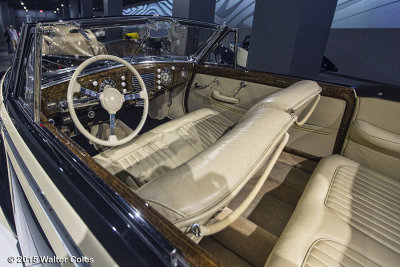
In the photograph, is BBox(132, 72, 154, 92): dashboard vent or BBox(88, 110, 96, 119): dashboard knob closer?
BBox(88, 110, 96, 119): dashboard knob

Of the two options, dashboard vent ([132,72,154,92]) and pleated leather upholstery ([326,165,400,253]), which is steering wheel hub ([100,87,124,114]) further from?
pleated leather upholstery ([326,165,400,253])

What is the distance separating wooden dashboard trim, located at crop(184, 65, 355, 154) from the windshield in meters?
0.31

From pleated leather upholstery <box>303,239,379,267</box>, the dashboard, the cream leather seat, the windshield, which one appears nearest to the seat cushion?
the cream leather seat

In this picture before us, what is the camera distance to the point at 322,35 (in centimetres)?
432

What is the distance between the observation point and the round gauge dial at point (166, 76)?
2.24 meters

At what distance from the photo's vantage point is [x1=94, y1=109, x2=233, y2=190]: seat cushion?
133 cm

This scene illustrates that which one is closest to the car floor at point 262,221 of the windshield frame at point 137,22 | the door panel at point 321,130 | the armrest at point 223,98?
the door panel at point 321,130

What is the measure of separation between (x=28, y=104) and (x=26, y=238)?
60 cm

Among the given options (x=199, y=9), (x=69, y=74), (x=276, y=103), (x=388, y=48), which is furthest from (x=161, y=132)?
(x=388, y=48)

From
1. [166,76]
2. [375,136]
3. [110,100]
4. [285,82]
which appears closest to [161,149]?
[110,100]

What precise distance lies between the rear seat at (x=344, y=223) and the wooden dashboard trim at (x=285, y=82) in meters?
0.42

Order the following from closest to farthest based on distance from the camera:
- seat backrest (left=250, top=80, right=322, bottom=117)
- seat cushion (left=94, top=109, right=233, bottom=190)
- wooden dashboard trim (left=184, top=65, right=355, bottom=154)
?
seat backrest (left=250, top=80, right=322, bottom=117) → seat cushion (left=94, top=109, right=233, bottom=190) → wooden dashboard trim (left=184, top=65, right=355, bottom=154)

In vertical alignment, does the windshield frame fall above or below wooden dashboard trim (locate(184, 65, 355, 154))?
above

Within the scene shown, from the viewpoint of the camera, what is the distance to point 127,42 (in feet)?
7.07
